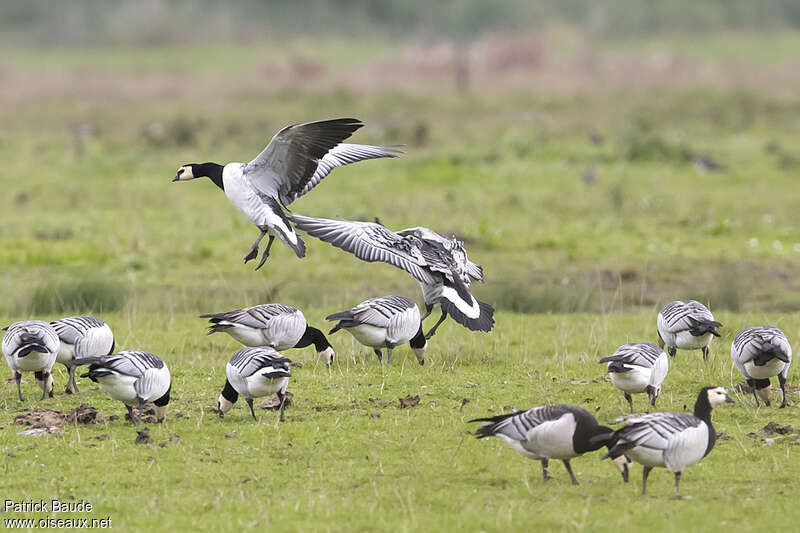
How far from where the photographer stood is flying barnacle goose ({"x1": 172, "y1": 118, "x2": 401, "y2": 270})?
40.1 feet

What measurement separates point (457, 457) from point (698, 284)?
1055 centimetres

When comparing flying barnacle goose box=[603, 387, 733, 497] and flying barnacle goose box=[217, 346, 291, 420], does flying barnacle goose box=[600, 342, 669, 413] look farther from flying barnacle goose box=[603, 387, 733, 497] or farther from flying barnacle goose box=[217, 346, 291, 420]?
flying barnacle goose box=[217, 346, 291, 420]

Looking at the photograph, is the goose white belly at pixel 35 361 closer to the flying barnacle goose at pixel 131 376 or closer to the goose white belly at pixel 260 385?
the flying barnacle goose at pixel 131 376

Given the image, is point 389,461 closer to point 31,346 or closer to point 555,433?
point 555,433

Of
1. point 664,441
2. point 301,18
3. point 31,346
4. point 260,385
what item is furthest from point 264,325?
point 301,18

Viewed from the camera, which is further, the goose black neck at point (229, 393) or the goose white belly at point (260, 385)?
the goose black neck at point (229, 393)

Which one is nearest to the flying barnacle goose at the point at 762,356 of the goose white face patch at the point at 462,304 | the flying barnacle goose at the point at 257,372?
the goose white face patch at the point at 462,304

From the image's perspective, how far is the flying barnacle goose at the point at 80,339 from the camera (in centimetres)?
1101

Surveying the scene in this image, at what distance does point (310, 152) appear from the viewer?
12547mm

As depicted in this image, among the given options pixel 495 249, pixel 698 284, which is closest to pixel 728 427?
pixel 698 284

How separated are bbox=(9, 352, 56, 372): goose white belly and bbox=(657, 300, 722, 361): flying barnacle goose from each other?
645cm

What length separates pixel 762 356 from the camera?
1041cm

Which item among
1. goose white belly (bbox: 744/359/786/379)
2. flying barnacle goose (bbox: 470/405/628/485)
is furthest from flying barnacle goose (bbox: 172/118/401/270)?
goose white belly (bbox: 744/359/786/379)

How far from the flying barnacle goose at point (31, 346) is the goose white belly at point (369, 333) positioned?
3.18m
